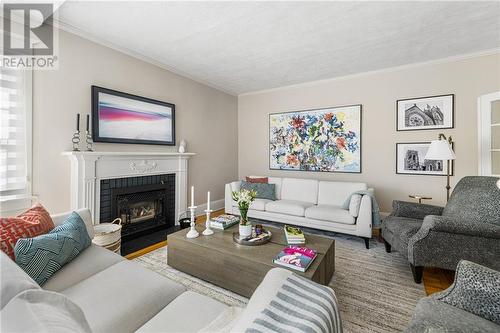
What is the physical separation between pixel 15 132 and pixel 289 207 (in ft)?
10.9

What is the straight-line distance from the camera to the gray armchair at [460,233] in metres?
1.83

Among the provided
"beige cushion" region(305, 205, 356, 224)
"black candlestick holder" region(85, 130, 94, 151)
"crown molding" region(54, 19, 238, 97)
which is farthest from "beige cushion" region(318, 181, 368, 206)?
"black candlestick holder" region(85, 130, 94, 151)

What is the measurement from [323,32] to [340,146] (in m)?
2.04

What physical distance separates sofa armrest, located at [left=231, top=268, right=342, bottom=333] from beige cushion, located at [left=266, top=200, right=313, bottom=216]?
2433 millimetres

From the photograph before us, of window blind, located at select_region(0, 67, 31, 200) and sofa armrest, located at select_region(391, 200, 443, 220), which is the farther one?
sofa armrest, located at select_region(391, 200, 443, 220)

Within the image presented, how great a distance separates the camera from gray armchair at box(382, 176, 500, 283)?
1.83 meters

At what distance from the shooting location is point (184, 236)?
224cm

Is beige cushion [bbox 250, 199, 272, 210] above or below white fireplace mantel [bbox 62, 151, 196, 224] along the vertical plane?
below

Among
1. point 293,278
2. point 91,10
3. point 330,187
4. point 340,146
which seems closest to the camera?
point 293,278

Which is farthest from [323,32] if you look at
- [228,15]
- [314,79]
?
[314,79]

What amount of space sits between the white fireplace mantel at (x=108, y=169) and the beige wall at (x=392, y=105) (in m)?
1.96

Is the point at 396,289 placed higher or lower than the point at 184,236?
lower

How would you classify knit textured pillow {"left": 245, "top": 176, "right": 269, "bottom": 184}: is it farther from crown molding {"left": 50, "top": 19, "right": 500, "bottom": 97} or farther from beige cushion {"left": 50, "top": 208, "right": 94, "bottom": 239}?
beige cushion {"left": 50, "top": 208, "right": 94, "bottom": 239}

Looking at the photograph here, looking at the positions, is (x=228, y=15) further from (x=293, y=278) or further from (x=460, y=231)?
(x=460, y=231)
